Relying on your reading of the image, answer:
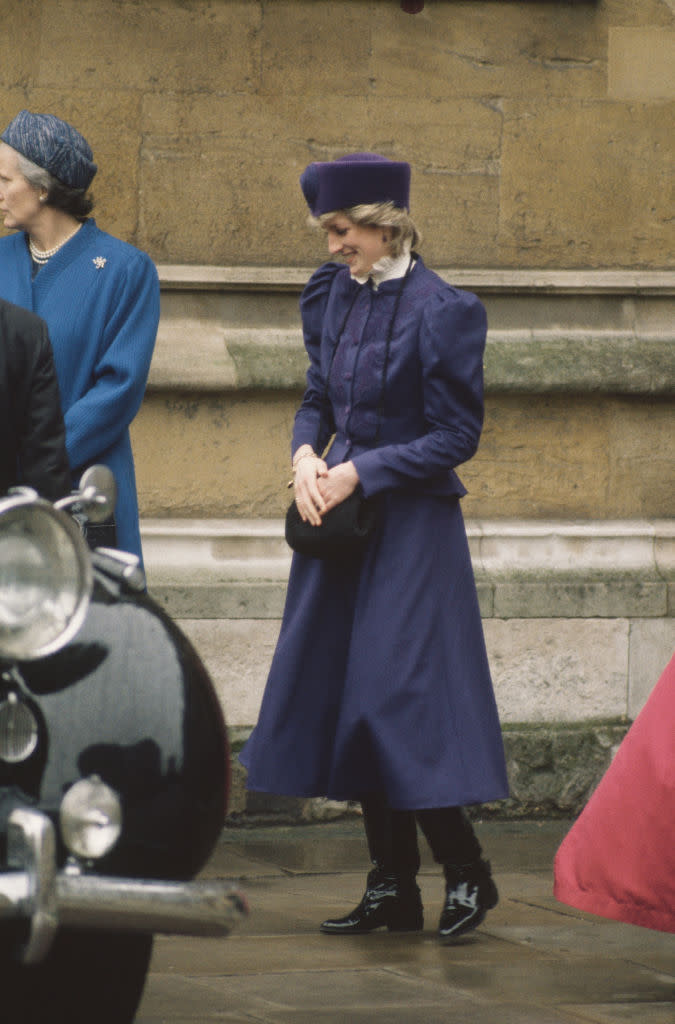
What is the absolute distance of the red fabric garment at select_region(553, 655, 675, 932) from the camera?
3775 millimetres

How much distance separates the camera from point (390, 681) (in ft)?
15.2

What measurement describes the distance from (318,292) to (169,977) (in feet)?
5.91

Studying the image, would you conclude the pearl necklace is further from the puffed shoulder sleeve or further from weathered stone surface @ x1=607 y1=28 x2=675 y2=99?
weathered stone surface @ x1=607 y1=28 x2=675 y2=99

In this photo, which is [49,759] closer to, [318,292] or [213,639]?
[318,292]

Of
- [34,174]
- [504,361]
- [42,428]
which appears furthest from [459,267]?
[42,428]

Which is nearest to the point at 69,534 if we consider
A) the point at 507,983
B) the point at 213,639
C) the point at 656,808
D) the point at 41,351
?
the point at 41,351

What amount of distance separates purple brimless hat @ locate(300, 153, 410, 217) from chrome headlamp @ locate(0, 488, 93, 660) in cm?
191

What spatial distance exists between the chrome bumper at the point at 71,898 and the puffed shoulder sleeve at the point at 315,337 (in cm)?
219

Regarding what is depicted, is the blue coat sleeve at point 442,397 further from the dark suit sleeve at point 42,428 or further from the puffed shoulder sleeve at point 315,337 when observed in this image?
the dark suit sleeve at point 42,428

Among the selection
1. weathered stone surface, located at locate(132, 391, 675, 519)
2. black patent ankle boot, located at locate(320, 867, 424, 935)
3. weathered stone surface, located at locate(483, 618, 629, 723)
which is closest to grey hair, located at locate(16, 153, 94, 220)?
weathered stone surface, located at locate(132, 391, 675, 519)

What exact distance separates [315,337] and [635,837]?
1.73m

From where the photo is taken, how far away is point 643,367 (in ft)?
21.9

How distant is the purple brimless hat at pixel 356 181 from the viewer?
4590 millimetres

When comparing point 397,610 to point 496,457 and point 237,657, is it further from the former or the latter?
point 496,457
